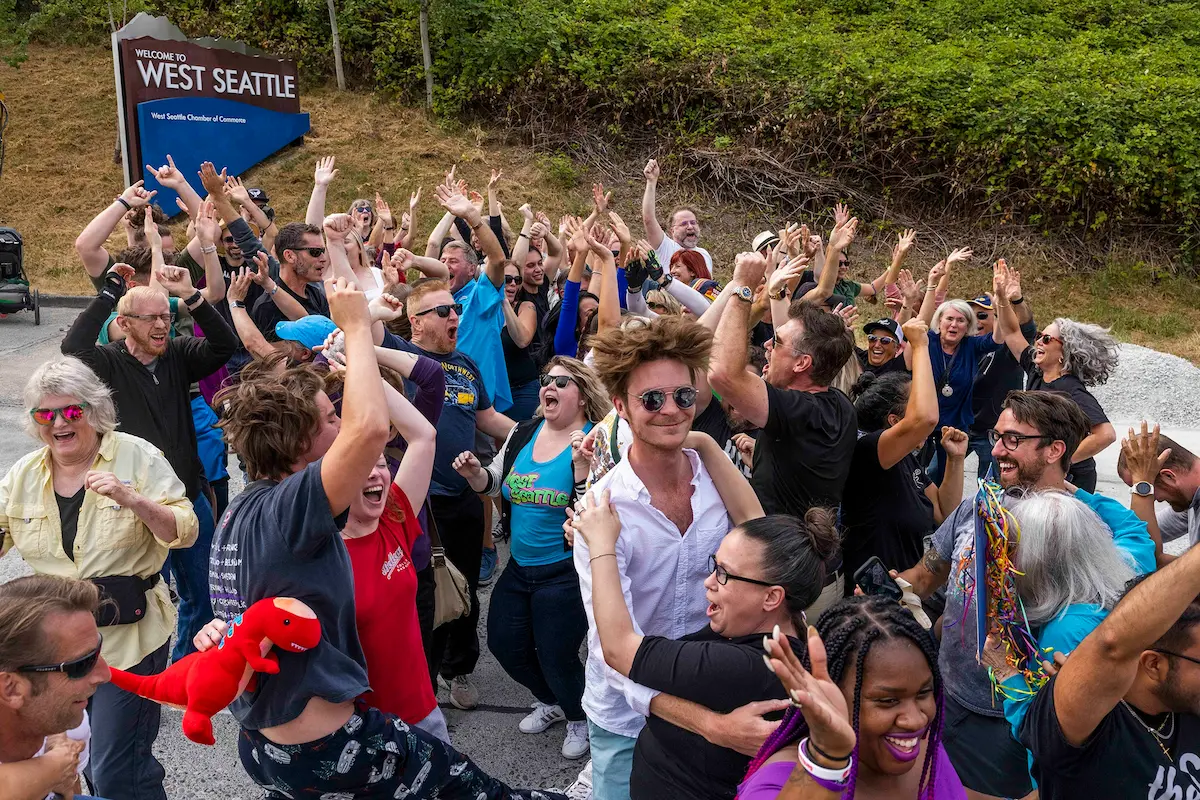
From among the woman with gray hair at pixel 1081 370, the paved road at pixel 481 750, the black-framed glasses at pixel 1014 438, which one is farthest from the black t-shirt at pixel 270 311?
the woman with gray hair at pixel 1081 370

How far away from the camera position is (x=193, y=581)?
4.57m

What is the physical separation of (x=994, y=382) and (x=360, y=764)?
5367 millimetres

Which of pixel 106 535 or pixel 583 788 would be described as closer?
pixel 106 535

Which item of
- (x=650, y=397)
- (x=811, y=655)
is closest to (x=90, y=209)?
(x=650, y=397)

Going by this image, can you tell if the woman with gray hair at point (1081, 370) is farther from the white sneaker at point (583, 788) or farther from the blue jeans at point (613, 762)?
the blue jeans at point (613, 762)

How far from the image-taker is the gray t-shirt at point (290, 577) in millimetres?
2508

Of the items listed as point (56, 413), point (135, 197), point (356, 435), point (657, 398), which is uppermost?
point (135, 197)

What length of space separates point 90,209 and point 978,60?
1468 centimetres

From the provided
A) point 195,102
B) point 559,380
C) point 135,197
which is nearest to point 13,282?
point 195,102

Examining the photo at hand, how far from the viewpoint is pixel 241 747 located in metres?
2.78

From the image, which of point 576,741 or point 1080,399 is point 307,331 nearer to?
point 576,741

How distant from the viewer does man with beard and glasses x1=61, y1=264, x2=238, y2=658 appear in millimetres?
4586

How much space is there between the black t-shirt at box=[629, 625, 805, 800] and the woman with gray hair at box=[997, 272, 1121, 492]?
349cm

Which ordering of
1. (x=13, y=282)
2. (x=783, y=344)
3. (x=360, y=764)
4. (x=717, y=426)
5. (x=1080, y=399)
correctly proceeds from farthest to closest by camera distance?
(x=13, y=282), (x=1080, y=399), (x=717, y=426), (x=783, y=344), (x=360, y=764)
